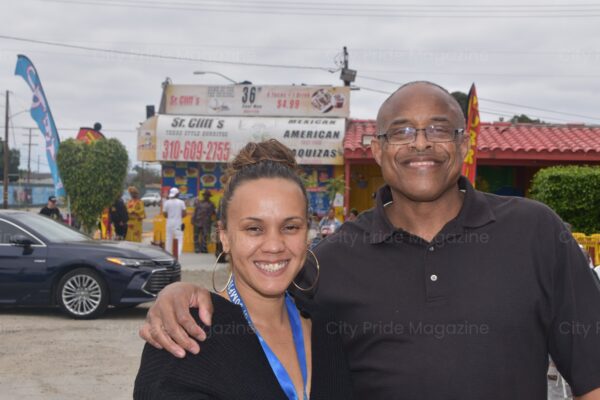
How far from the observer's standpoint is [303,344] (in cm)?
241

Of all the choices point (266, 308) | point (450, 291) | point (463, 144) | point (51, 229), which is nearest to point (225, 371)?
point (266, 308)

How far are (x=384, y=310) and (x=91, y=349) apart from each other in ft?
19.7

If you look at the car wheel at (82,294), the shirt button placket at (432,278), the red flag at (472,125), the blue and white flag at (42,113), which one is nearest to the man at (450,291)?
the shirt button placket at (432,278)

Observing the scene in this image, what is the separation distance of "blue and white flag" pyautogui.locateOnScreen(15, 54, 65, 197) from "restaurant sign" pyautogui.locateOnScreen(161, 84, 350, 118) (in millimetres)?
3435

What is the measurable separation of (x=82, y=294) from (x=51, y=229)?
50.8 inches

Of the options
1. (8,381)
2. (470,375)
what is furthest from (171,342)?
(8,381)

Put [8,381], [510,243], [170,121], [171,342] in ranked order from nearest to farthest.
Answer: [171,342], [510,243], [8,381], [170,121]

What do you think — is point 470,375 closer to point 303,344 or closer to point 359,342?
point 359,342

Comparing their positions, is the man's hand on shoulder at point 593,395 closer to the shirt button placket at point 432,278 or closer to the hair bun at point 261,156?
the shirt button placket at point 432,278

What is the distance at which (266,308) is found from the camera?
7.93ft

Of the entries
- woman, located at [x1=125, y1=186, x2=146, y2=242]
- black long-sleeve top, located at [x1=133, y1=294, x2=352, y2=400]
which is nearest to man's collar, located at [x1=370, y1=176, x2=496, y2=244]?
black long-sleeve top, located at [x1=133, y1=294, x2=352, y2=400]

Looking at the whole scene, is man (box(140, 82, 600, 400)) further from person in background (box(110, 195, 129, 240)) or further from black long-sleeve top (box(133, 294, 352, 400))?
person in background (box(110, 195, 129, 240))

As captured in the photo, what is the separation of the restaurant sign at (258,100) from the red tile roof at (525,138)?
870 mm

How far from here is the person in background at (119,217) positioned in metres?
15.8
